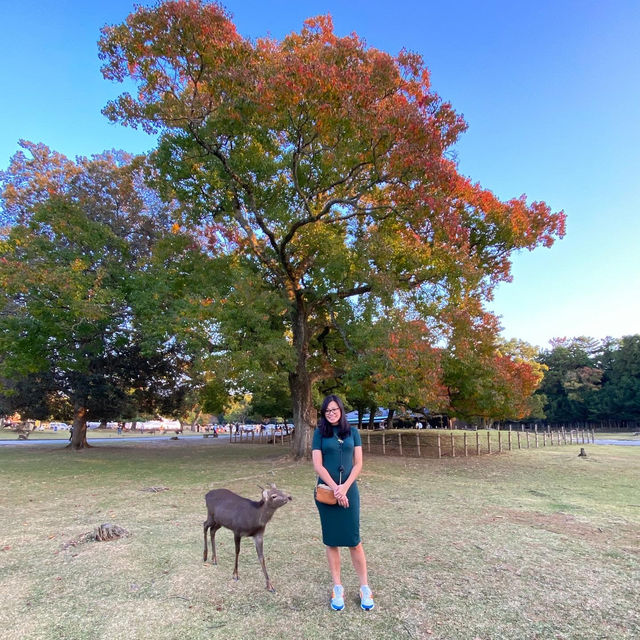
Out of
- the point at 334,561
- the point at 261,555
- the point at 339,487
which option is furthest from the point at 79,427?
the point at 339,487

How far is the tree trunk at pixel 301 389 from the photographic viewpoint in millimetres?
14992

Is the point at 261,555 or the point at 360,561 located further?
the point at 261,555

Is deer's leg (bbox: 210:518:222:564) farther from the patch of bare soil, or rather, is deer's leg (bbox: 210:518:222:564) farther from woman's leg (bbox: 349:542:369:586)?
the patch of bare soil

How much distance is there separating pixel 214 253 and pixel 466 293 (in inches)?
352

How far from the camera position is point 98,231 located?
50.9 feet

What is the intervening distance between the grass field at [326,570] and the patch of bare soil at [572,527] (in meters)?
0.03

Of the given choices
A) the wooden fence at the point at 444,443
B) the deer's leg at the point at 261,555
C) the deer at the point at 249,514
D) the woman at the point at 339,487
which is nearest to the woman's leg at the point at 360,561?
the woman at the point at 339,487

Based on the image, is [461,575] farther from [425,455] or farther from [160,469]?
[425,455]

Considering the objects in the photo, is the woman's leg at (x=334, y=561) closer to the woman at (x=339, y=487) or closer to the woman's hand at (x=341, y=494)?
the woman at (x=339, y=487)

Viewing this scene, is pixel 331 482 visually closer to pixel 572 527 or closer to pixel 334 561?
pixel 334 561

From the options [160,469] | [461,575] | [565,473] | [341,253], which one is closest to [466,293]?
[341,253]

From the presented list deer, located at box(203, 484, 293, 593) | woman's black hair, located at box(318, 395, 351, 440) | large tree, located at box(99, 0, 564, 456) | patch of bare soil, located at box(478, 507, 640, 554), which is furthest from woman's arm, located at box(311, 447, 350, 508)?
large tree, located at box(99, 0, 564, 456)

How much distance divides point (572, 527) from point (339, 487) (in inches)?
181

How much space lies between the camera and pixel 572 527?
237 inches
